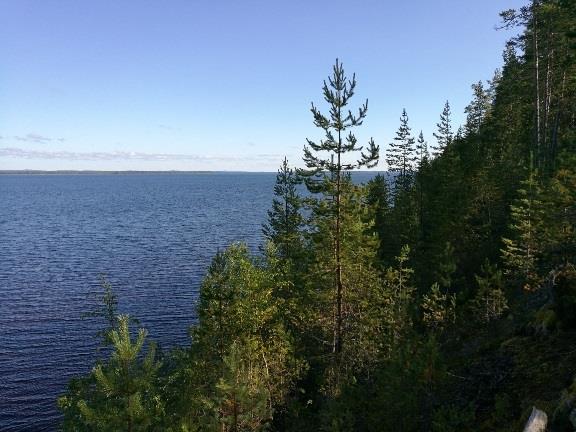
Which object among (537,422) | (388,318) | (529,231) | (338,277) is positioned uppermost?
(529,231)

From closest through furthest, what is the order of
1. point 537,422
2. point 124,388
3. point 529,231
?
point 537,422 < point 124,388 < point 529,231

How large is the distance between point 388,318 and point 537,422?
16.3 meters

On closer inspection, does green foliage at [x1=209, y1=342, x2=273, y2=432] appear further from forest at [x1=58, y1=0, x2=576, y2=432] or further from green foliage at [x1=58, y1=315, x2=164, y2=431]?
green foliage at [x1=58, y1=315, x2=164, y2=431]

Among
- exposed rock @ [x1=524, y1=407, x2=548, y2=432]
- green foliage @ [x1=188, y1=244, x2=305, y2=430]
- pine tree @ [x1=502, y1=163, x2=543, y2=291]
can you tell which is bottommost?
green foliage @ [x1=188, y1=244, x2=305, y2=430]

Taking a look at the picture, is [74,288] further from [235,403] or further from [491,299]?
[491,299]

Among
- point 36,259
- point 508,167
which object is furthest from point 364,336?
point 36,259

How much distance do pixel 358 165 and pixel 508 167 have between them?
2020 cm

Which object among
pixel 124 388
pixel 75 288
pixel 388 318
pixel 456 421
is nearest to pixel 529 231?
pixel 388 318

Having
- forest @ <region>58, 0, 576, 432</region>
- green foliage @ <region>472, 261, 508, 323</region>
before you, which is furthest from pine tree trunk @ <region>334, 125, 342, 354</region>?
green foliage @ <region>472, 261, 508, 323</region>

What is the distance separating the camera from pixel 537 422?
912cm

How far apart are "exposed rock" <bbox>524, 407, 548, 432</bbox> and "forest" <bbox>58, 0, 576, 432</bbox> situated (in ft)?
0.68

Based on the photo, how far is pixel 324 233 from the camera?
2192cm

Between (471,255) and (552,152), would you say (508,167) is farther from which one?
(471,255)

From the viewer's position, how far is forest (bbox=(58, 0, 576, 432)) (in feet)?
41.9
